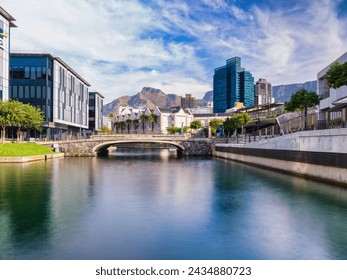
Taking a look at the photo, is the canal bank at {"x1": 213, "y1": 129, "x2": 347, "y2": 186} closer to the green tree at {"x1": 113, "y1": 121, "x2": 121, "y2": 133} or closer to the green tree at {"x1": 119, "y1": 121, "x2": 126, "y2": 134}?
the green tree at {"x1": 119, "y1": 121, "x2": 126, "y2": 134}

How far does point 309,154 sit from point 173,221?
1913cm

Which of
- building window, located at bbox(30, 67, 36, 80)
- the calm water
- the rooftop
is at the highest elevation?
the rooftop

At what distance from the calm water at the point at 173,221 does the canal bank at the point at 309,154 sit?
1.74m

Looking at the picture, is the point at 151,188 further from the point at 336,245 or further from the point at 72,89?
the point at 72,89

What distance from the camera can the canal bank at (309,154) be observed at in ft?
84.1

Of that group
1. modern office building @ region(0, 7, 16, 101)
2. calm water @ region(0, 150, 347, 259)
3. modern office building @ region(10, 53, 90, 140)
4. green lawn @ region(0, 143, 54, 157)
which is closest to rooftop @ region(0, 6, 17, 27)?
modern office building @ region(0, 7, 16, 101)

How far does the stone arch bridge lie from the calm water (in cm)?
4658

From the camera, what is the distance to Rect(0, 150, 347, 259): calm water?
12570 mm

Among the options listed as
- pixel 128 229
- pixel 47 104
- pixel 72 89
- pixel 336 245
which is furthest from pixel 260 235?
pixel 72 89

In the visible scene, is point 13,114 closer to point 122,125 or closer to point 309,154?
point 309,154

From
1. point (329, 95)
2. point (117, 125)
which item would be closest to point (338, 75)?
point (329, 95)

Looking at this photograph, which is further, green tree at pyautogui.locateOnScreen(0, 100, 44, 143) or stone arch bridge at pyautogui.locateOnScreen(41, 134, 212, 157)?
stone arch bridge at pyautogui.locateOnScreen(41, 134, 212, 157)

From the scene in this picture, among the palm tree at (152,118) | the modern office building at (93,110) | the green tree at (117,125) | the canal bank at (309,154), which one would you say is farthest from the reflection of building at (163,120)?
the canal bank at (309,154)

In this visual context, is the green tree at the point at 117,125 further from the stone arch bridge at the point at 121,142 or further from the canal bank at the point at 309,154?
the canal bank at the point at 309,154
